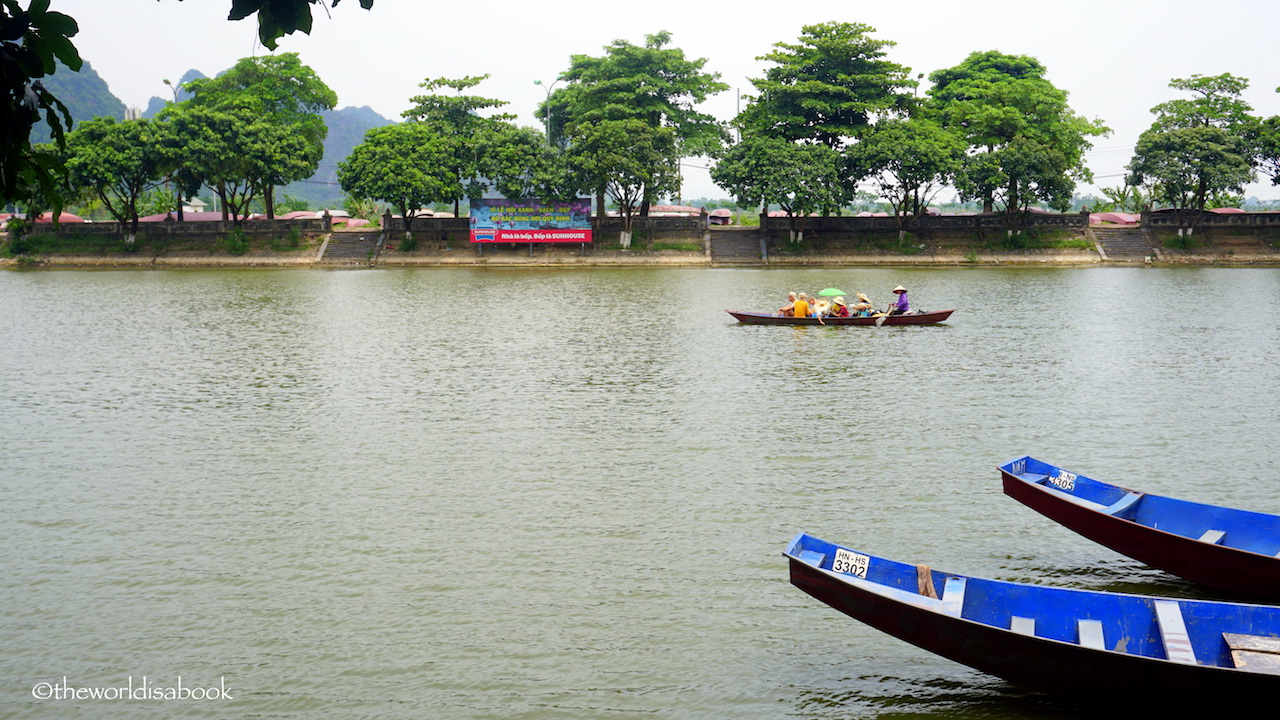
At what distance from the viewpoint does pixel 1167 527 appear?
8.50 metres

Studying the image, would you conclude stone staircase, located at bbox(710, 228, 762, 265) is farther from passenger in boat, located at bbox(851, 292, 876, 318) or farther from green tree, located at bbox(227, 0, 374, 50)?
green tree, located at bbox(227, 0, 374, 50)

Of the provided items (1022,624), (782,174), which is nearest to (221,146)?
(782,174)

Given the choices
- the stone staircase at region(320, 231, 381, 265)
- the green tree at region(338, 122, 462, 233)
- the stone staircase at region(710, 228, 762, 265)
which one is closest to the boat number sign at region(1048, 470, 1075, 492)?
the stone staircase at region(710, 228, 762, 265)

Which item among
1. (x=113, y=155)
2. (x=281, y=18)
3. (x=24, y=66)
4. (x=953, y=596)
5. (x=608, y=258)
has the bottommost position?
(x=953, y=596)

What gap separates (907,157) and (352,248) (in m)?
31.0

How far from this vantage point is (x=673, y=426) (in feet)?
50.4

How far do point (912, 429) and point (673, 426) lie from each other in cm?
349

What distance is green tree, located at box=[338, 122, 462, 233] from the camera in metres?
55.9

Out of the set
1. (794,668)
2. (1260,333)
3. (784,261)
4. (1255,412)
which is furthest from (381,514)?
(784,261)

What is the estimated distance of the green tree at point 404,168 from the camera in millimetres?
55875

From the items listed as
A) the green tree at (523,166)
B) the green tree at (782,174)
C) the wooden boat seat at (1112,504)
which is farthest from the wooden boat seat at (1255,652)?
the green tree at (523,166)

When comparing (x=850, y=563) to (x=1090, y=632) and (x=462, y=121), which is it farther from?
(x=462, y=121)

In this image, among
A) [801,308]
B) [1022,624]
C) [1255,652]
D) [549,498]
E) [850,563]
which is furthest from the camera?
[801,308]

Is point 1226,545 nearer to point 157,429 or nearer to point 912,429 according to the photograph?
point 912,429
